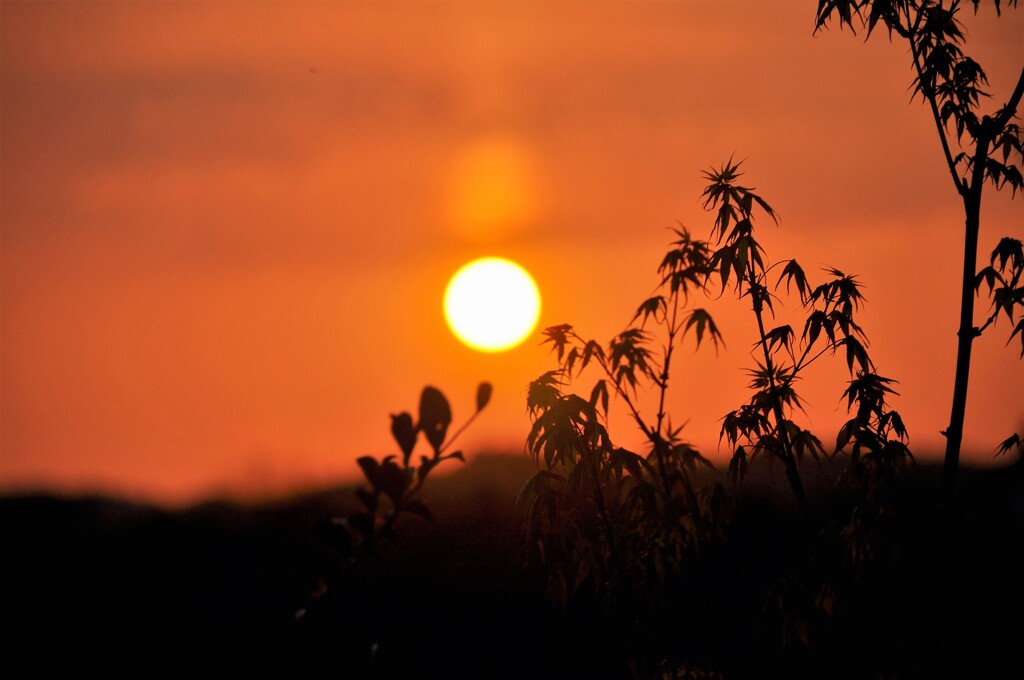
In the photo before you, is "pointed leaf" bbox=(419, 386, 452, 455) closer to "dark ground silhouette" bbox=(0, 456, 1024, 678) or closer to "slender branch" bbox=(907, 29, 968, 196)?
"dark ground silhouette" bbox=(0, 456, 1024, 678)

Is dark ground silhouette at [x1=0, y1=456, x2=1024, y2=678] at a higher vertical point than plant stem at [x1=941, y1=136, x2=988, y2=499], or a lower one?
lower

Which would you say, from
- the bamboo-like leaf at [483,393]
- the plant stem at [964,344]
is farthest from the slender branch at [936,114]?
the bamboo-like leaf at [483,393]

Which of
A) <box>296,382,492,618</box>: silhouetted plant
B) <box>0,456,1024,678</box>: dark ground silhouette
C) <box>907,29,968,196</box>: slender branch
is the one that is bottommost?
<box>0,456,1024,678</box>: dark ground silhouette

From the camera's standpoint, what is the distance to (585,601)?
5801 mm

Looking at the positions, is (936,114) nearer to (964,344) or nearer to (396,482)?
(964,344)

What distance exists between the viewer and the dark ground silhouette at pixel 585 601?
1.15 m

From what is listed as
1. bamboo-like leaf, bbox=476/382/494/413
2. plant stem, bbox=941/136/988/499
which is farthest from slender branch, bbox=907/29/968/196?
bamboo-like leaf, bbox=476/382/494/413

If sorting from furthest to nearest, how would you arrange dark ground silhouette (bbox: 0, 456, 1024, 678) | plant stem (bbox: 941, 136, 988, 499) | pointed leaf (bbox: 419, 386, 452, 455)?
plant stem (bbox: 941, 136, 988, 499) < dark ground silhouette (bbox: 0, 456, 1024, 678) < pointed leaf (bbox: 419, 386, 452, 455)

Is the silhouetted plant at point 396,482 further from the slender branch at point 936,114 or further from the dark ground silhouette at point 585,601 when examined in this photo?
the slender branch at point 936,114

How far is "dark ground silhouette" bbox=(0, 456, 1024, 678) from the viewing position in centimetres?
115

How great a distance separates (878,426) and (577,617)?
272 centimetres

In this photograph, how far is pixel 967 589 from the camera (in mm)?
4234

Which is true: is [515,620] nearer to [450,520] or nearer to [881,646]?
[450,520]

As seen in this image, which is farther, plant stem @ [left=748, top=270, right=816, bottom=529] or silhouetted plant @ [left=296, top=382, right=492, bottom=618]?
plant stem @ [left=748, top=270, right=816, bottom=529]
